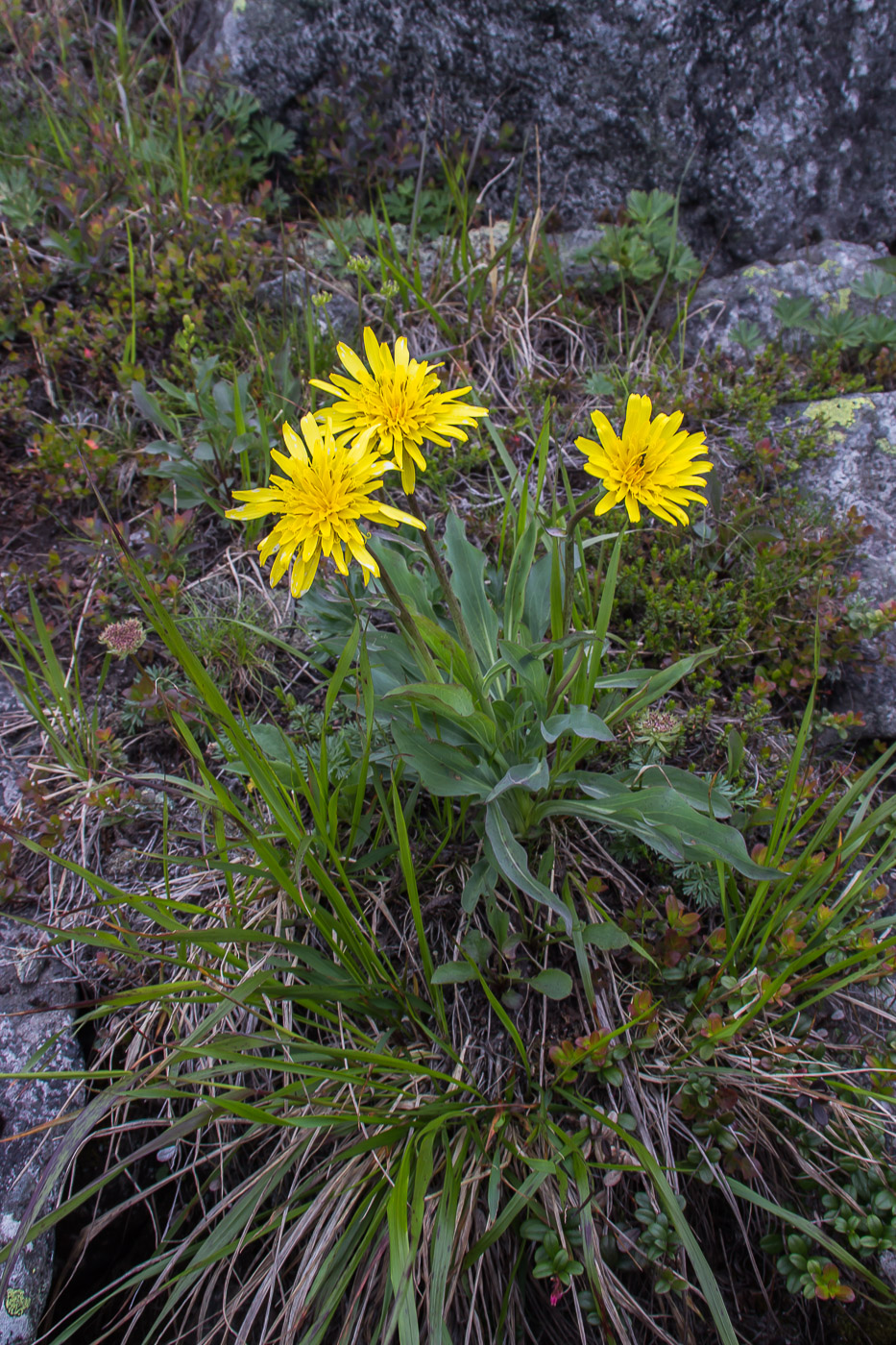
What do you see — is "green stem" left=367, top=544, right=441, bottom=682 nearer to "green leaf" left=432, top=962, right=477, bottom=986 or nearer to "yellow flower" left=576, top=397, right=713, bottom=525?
"yellow flower" left=576, top=397, right=713, bottom=525

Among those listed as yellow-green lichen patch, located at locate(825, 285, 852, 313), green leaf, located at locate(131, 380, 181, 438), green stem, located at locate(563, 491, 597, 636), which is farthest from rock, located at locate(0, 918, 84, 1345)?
yellow-green lichen patch, located at locate(825, 285, 852, 313)

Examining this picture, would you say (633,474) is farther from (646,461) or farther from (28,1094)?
(28,1094)

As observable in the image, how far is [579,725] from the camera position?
1625mm

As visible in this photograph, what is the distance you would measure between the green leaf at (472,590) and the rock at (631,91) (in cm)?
248

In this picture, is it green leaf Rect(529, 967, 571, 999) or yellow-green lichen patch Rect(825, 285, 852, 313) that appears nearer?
green leaf Rect(529, 967, 571, 999)

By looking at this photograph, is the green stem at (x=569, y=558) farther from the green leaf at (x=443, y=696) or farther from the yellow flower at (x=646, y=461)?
the green leaf at (x=443, y=696)

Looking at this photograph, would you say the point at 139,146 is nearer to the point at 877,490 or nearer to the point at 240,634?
the point at 240,634

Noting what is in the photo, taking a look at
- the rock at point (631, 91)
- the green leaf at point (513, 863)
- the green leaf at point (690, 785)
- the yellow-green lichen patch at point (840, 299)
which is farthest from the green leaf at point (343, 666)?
the rock at point (631, 91)

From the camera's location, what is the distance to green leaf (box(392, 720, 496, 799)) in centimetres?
172

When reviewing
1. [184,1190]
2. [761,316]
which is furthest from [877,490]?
[184,1190]

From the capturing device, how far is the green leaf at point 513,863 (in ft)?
Answer: 5.16

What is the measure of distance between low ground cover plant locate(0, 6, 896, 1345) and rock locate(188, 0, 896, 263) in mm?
1065

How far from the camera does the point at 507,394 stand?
10.1 ft

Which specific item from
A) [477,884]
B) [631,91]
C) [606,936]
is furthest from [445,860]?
[631,91]
